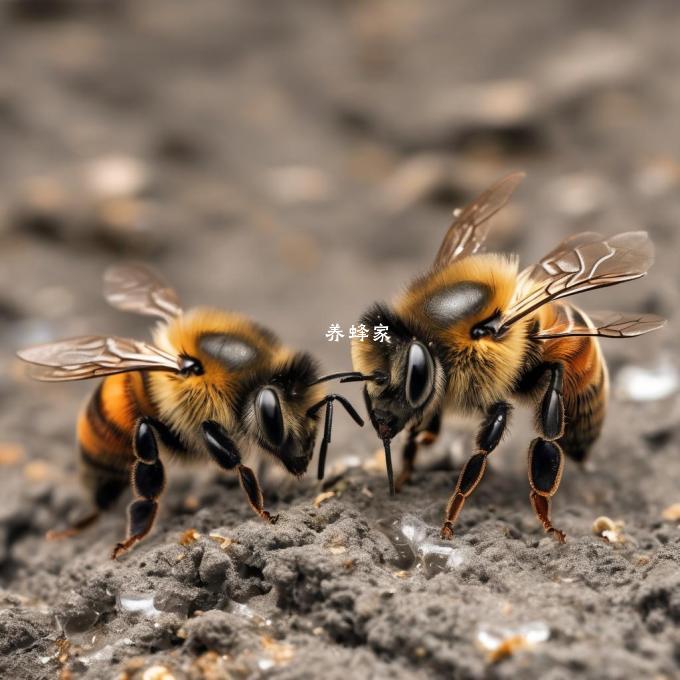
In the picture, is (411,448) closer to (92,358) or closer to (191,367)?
(191,367)

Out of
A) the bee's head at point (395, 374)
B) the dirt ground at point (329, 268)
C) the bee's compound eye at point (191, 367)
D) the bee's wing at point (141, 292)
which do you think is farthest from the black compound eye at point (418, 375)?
the bee's wing at point (141, 292)

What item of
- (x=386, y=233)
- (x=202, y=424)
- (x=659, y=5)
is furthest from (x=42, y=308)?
(x=659, y=5)

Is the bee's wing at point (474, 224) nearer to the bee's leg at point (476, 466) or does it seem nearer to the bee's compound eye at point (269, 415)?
the bee's leg at point (476, 466)

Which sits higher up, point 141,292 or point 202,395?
point 141,292

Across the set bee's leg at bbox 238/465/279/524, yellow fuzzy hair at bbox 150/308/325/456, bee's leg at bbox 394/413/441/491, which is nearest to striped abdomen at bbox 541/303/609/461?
bee's leg at bbox 394/413/441/491

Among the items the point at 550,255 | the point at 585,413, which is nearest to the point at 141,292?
the point at 550,255

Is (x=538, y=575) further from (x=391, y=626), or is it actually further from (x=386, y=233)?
(x=386, y=233)

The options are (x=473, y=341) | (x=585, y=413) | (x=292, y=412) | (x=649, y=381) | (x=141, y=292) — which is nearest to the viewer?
(x=473, y=341)
